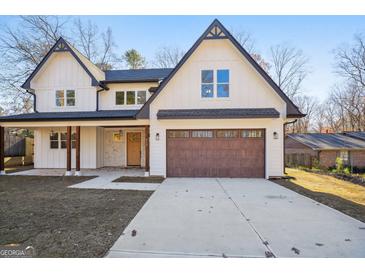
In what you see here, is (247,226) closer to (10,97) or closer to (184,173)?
(184,173)

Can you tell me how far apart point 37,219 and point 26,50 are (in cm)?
2186

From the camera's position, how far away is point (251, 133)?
10.1 metres

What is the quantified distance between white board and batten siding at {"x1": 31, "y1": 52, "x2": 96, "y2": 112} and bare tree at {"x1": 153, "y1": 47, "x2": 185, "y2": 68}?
14841mm

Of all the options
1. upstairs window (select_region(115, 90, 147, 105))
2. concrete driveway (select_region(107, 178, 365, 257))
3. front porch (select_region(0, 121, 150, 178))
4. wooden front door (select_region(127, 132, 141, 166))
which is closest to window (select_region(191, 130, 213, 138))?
front porch (select_region(0, 121, 150, 178))

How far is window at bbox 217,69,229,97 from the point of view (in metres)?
10.3

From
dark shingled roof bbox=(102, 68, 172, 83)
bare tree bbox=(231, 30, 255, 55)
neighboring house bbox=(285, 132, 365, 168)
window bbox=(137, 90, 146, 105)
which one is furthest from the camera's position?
bare tree bbox=(231, 30, 255, 55)

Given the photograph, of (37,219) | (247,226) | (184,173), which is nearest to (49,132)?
(184,173)

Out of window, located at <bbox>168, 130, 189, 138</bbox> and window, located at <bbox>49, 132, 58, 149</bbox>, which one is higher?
window, located at <bbox>168, 130, 189, 138</bbox>

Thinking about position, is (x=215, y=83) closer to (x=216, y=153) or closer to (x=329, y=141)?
(x=216, y=153)

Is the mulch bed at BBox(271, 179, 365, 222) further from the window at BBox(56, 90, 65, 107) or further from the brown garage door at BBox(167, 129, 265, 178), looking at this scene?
the window at BBox(56, 90, 65, 107)

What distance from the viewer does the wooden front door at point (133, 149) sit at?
13867 mm

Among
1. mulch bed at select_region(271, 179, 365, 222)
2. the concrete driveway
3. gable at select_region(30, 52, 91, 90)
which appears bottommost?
mulch bed at select_region(271, 179, 365, 222)

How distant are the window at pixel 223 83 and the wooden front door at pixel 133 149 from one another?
21.2ft
